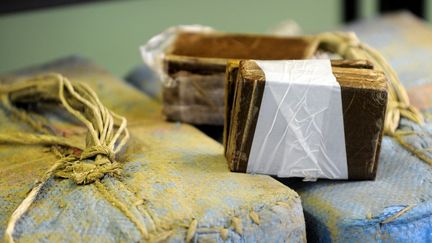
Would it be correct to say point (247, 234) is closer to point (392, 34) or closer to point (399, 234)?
point (399, 234)

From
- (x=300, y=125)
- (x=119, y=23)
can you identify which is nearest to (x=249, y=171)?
(x=300, y=125)

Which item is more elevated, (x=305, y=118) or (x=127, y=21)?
(x=305, y=118)

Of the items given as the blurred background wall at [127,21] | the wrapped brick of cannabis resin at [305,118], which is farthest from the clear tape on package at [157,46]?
the blurred background wall at [127,21]

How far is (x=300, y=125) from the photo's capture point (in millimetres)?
747

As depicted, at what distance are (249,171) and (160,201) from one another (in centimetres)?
13

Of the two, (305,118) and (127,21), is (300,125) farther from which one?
(127,21)

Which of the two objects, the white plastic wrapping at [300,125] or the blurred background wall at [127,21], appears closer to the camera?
the white plastic wrapping at [300,125]

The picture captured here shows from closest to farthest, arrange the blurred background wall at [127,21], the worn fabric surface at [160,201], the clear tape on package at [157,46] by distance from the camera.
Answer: the worn fabric surface at [160,201] < the clear tape on package at [157,46] < the blurred background wall at [127,21]

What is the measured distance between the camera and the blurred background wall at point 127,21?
177 centimetres

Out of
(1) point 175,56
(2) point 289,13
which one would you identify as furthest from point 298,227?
(2) point 289,13

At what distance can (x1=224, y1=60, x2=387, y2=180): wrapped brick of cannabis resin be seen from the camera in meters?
0.73

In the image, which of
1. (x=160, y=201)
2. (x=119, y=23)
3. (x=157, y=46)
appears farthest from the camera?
(x=119, y=23)

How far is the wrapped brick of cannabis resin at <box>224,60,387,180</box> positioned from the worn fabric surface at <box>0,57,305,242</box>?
4 centimetres

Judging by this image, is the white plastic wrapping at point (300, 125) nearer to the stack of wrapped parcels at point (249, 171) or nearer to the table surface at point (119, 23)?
the stack of wrapped parcels at point (249, 171)
